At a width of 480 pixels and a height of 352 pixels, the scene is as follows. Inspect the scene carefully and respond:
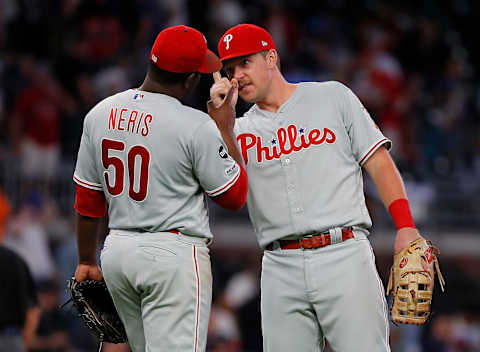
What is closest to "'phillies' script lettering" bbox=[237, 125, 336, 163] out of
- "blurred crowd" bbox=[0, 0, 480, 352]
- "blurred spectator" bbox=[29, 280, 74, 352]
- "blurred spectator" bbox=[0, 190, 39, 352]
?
"blurred spectator" bbox=[0, 190, 39, 352]

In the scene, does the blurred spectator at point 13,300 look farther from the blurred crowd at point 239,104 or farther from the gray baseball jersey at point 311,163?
the blurred crowd at point 239,104

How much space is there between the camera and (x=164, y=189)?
4043 millimetres

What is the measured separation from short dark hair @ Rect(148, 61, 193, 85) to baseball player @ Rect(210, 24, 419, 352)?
7.6 inches

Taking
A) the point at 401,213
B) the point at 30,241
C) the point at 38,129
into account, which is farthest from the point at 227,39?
the point at 38,129

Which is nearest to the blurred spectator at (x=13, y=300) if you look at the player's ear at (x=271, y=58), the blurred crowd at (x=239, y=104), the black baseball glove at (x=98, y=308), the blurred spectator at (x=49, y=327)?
the black baseball glove at (x=98, y=308)

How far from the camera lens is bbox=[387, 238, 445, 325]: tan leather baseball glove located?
13.8ft

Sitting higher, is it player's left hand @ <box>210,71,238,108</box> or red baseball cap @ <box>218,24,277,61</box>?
red baseball cap @ <box>218,24,277,61</box>

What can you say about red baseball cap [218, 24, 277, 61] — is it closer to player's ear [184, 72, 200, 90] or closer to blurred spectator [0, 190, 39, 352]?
player's ear [184, 72, 200, 90]

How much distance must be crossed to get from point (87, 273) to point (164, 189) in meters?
0.71

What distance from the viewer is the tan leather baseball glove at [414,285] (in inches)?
165

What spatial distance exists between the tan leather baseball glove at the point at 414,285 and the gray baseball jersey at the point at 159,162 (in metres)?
0.91

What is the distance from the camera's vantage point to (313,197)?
4.41m

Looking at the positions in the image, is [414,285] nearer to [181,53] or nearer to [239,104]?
[181,53]

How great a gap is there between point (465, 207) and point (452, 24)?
4675mm
